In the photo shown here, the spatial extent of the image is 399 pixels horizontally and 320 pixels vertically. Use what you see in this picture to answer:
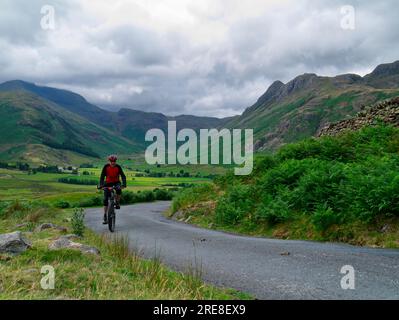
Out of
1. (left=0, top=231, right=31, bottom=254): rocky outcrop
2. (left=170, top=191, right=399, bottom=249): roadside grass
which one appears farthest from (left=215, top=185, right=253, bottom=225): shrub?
(left=0, top=231, right=31, bottom=254): rocky outcrop

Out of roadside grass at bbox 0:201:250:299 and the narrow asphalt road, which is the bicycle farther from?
roadside grass at bbox 0:201:250:299

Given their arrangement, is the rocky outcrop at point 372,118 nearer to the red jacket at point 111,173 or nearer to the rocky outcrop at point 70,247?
the red jacket at point 111,173

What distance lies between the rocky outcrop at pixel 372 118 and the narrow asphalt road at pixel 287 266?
15.1 meters

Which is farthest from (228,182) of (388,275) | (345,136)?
(388,275)

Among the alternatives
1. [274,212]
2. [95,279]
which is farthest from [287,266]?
[274,212]

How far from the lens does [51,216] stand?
28016 mm

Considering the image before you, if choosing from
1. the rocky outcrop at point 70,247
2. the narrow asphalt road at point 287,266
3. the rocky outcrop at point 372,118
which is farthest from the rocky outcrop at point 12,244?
the rocky outcrop at point 372,118

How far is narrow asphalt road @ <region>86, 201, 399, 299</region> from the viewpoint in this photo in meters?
7.71

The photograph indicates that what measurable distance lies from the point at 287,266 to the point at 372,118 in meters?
19.7

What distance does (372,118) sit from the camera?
2694cm

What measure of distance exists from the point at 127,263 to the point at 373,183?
29.8ft

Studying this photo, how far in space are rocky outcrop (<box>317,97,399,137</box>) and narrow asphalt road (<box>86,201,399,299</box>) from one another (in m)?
15.1

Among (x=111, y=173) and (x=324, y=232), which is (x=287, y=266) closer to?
(x=324, y=232)

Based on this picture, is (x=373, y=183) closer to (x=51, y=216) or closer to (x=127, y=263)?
(x=127, y=263)
